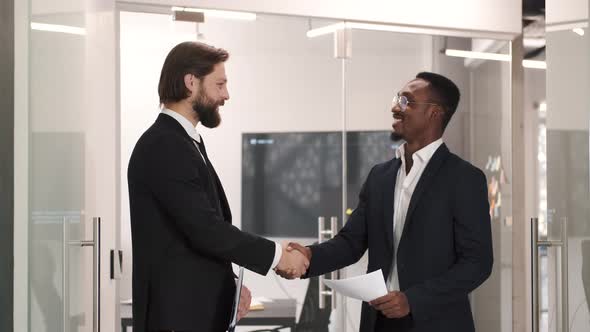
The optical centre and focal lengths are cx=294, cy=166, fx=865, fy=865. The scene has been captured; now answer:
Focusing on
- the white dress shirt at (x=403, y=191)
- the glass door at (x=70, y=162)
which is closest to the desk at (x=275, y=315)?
the glass door at (x=70, y=162)

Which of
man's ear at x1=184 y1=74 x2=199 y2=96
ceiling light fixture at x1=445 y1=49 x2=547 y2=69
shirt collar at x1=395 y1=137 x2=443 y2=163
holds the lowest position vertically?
shirt collar at x1=395 y1=137 x2=443 y2=163

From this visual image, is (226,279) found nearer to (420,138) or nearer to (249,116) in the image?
(420,138)

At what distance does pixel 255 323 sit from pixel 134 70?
158 cm

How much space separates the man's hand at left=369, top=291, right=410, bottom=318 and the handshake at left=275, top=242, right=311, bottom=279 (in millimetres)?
473

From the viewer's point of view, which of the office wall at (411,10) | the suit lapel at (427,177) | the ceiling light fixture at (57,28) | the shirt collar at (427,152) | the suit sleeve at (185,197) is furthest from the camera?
the office wall at (411,10)

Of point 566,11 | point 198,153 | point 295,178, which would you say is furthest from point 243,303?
point 295,178

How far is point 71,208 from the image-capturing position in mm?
3418

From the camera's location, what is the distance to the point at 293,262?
3479 mm

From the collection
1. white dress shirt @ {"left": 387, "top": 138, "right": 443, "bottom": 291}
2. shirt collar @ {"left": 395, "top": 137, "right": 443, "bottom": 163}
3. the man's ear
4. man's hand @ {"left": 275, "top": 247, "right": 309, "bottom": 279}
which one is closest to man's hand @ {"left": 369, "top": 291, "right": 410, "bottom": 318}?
white dress shirt @ {"left": 387, "top": 138, "right": 443, "bottom": 291}

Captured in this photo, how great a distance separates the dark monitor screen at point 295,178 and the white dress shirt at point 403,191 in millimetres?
1690

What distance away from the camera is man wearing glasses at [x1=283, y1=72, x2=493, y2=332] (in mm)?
3133

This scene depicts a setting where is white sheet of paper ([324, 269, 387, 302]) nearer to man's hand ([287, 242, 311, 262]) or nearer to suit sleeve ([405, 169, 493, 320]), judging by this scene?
suit sleeve ([405, 169, 493, 320])

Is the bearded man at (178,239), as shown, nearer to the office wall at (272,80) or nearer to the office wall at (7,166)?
the office wall at (7,166)

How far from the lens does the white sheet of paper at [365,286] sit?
2988 mm
